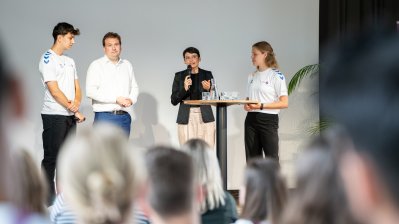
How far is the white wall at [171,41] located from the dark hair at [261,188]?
147 inches

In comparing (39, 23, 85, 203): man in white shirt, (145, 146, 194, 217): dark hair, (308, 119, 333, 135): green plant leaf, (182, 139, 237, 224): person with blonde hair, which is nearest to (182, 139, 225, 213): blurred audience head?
(182, 139, 237, 224): person with blonde hair

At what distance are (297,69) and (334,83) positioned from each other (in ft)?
19.4

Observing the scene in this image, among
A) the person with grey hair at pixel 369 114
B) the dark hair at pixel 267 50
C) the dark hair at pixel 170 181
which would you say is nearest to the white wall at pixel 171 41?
the dark hair at pixel 267 50

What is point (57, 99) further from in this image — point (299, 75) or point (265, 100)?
point (299, 75)

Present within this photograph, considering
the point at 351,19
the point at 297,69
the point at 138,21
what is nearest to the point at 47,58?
the point at 138,21

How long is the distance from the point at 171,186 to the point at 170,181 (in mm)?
19

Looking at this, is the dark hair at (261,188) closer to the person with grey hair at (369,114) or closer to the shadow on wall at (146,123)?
the person with grey hair at (369,114)

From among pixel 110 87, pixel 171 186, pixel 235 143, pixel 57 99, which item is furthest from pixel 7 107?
pixel 235 143

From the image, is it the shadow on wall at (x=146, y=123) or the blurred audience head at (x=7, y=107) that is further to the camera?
the shadow on wall at (x=146, y=123)

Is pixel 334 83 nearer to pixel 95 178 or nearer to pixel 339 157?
pixel 339 157

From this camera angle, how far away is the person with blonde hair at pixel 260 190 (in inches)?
67.1

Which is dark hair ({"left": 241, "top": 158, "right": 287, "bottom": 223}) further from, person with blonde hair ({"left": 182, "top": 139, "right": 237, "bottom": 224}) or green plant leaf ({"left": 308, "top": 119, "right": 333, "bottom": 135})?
green plant leaf ({"left": 308, "top": 119, "right": 333, "bottom": 135})

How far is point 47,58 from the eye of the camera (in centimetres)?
425

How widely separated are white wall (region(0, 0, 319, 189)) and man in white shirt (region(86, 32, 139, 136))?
1.10 meters
